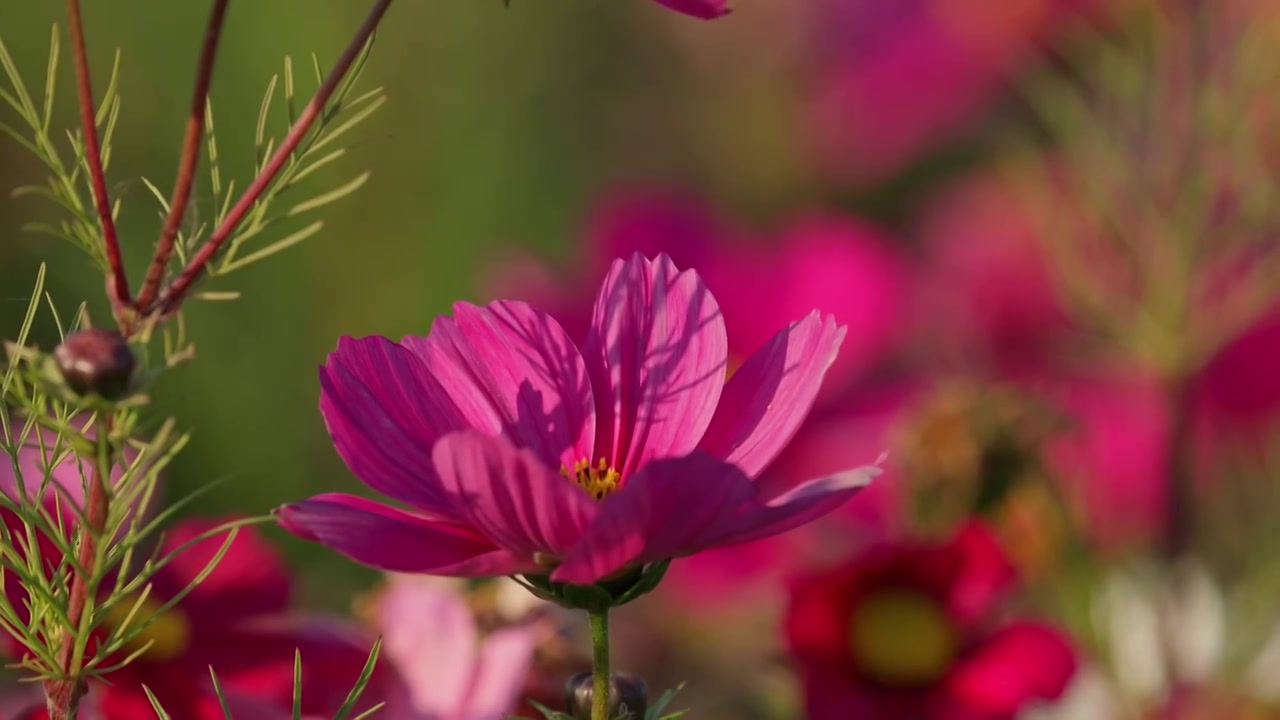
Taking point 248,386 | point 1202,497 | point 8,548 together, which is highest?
point 8,548

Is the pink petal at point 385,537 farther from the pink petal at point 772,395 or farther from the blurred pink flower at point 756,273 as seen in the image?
the blurred pink flower at point 756,273

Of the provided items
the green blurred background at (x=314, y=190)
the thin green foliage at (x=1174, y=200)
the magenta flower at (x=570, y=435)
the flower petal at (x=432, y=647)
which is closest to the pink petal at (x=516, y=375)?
the magenta flower at (x=570, y=435)

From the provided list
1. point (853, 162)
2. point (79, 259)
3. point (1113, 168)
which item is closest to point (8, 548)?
point (1113, 168)

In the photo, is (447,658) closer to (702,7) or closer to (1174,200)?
(702,7)

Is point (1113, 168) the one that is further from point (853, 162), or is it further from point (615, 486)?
point (853, 162)

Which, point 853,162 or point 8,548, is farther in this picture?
point 853,162

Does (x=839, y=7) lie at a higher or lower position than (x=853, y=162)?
higher

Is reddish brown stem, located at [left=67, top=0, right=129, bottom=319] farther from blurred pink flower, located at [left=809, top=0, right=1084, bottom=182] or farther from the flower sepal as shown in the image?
blurred pink flower, located at [left=809, top=0, right=1084, bottom=182]
